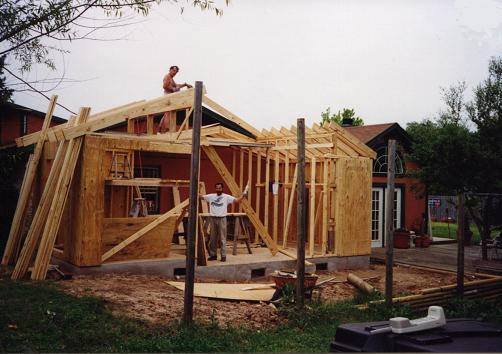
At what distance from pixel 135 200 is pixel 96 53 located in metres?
4.44

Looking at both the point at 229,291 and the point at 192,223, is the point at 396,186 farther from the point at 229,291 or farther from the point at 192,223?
the point at 192,223

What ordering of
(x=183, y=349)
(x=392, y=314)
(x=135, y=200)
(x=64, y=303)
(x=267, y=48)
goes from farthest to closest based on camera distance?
(x=135, y=200) < (x=267, y=48) < (x=392, y=314) < (x=64, y=303) < (x=183, y=349)

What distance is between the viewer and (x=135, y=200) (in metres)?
13.1

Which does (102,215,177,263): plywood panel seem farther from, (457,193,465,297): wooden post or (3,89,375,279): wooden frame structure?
(457,193,465,297): wooden post

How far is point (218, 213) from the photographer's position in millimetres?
11820

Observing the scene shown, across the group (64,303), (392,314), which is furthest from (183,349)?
(392,314)

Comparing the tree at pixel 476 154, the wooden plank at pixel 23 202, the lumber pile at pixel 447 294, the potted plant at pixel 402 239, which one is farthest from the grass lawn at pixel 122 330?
the potted plant at pixel 402 239

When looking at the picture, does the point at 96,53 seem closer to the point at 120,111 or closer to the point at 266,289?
the point at 120,111

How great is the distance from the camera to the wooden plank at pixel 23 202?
11.4 m

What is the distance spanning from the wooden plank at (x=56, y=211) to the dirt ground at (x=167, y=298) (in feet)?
2.14

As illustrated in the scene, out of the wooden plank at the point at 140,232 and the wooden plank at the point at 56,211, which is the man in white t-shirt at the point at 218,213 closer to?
the wooden plank at the point at 140,232

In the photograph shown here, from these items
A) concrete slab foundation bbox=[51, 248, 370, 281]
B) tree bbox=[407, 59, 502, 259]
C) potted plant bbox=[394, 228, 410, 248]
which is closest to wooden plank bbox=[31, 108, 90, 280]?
concrete slab foundation bbox=[51, 248, 370, 281]

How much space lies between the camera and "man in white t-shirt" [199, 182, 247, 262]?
1180 centimetres

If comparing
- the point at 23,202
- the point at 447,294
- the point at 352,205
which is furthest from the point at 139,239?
the point at 447,294
